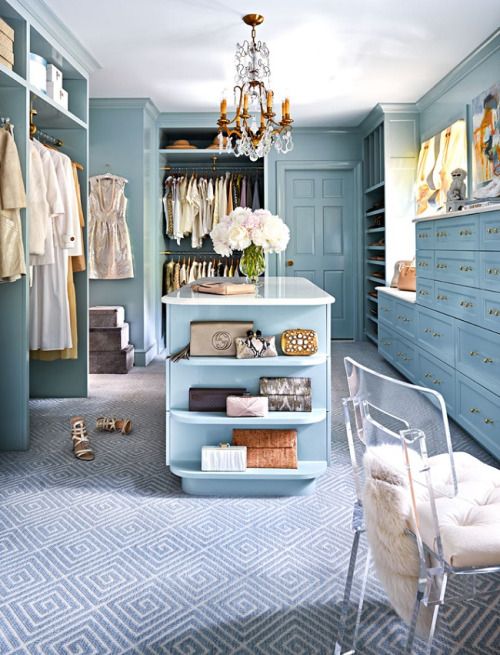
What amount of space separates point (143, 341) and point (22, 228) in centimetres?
283

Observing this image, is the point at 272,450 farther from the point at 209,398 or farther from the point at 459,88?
the point at 459,88

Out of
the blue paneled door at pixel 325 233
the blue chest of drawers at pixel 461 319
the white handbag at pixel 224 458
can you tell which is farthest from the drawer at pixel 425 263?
the blue paneled door at pixel 325 233

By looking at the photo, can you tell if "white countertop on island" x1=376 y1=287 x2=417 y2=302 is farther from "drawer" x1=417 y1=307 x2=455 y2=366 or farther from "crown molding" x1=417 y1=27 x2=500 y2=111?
"crown molding" x1=417 y1=27 x2=500 y2=111

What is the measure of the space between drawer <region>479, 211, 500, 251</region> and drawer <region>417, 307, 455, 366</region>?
2.21ft

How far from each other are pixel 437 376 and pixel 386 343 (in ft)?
5.91

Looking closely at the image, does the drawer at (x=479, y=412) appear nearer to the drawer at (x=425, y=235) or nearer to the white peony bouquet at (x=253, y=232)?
the drawer at (x=425, y=235)

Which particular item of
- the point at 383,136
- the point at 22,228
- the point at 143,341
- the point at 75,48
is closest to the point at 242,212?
the point at 22,228

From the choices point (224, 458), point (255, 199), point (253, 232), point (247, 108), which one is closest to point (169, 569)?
point (224, 458)

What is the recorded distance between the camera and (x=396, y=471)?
1.38 m

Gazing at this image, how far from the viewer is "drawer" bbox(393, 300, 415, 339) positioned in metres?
4.89

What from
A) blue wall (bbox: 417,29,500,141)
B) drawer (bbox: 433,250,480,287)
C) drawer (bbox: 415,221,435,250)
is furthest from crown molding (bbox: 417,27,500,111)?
drawer (bbox: 433,250,480,287)

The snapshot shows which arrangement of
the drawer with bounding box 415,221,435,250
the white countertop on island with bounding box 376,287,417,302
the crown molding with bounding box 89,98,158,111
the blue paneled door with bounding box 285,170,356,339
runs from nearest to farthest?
the drawer with bounding box 415,221,435,250, the white countertop on island with bounding box 376,287,417,302, the crown molding with bounding box 89,98,158,111, the blue paneled door with bounding box 285,170,356,339

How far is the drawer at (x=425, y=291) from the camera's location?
169 inches

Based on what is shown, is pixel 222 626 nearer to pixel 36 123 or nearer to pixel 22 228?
pixel 22 228
